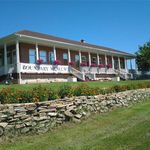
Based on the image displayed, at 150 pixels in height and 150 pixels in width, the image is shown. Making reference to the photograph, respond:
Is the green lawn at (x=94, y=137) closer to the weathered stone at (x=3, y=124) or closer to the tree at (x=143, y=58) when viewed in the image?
the weathered stone at (x=3, y=124)

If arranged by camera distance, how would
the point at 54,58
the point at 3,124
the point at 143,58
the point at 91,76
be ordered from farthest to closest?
the point at 143,58 → the point at 91,76 → the point at 54,58 → the point at 3,124

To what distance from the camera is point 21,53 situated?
80.3 feet

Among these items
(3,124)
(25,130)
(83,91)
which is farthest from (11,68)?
(3,124)

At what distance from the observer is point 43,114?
8.08 metres

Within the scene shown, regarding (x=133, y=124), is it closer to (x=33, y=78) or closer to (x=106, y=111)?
(x=106, y=111)

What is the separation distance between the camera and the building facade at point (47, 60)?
2266 centimetres

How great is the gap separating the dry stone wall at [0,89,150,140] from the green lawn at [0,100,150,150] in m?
0.27

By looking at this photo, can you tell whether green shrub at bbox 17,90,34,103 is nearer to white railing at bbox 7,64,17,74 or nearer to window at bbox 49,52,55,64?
white railing at bbox 7,64,17,74

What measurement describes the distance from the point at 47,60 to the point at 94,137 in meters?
20.6

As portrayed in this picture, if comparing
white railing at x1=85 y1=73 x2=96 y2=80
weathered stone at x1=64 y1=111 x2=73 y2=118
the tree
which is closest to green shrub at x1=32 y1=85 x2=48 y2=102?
weathered stone at x1=64 y1=111 x2=73 y2=118

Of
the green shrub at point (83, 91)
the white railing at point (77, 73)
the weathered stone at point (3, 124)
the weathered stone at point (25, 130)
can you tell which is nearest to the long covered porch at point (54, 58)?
the white railing at point (77, 73)

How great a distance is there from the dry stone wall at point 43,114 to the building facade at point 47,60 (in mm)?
12495

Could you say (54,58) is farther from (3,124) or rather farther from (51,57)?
(3,124)

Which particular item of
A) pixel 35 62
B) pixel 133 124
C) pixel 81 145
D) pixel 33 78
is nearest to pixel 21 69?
pixel 33 78
